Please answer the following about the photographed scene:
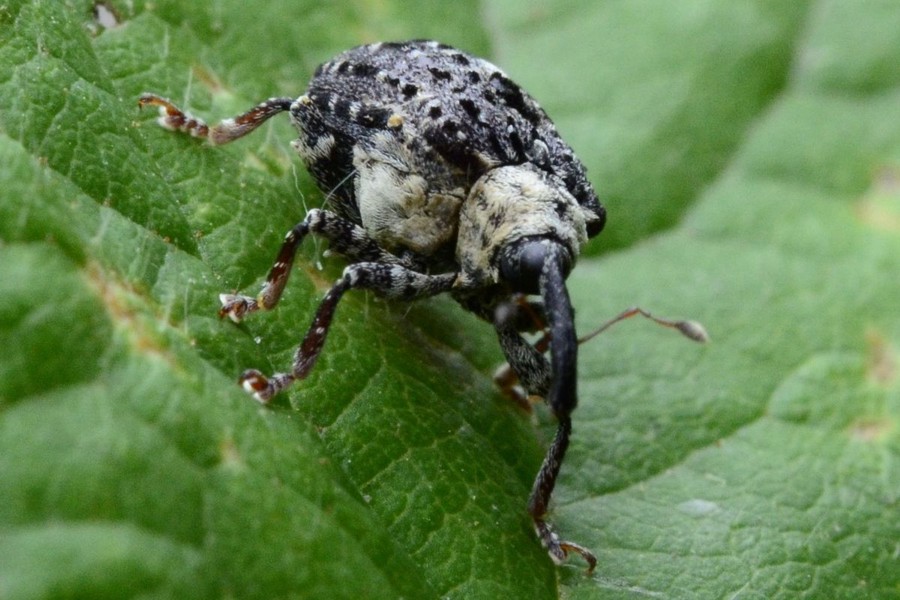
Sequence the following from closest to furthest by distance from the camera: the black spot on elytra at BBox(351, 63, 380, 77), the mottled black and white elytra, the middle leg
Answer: the middle leg, the mottled black and white elytra, the black spot on elytra at BBox(351, 63, 380, 77)

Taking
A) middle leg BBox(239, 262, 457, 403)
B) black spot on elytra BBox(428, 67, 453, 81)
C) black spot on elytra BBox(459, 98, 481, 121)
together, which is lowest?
middle leg BBox(239, 262, 457, 403)

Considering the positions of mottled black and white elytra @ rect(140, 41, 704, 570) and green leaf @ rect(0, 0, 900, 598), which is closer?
A: green leaf @ rect(0, 0, 900, 598)

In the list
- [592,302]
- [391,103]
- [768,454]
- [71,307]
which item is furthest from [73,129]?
[768,454]

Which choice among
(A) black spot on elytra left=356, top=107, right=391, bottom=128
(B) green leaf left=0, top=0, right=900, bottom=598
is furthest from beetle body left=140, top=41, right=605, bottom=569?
(B) green leaf left=0, top=0, right=900, bottom=598

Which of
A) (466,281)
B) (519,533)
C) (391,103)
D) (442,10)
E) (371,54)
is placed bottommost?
(519,533)

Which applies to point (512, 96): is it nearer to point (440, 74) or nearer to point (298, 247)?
point (440, 74)

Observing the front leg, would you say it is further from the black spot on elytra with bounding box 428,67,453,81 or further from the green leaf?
the black spot on elytra with bounding box 428,67,453,81

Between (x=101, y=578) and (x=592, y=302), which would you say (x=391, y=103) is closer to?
(x=592, y=302)
